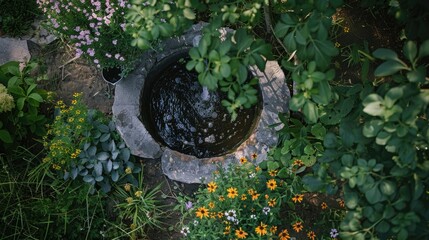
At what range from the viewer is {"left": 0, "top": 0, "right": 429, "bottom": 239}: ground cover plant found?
163 cm

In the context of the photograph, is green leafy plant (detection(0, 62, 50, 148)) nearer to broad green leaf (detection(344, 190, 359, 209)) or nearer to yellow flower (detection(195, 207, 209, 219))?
yellow flower (detection(195, 207, 209, 219))

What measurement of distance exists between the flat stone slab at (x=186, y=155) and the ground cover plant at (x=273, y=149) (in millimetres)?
86

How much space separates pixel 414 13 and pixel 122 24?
1767 millimetres

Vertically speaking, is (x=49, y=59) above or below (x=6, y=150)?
above

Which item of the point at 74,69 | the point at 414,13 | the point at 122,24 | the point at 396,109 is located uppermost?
the point at 414,13

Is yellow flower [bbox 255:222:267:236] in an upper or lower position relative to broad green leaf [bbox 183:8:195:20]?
lower

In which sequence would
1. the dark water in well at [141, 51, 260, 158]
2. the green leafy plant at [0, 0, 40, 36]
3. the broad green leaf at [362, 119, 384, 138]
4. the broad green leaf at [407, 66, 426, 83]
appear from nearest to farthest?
the broad green leaf at [407, 66, 426, 83], the broad green leaf at [362, 119, 384, 138], the dark water in well at [141, 51, 260, 158], the green leafy plant at [0, 0, 40, 36]

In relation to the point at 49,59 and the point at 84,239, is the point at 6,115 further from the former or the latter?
the point at 84,239

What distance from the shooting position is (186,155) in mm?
2945

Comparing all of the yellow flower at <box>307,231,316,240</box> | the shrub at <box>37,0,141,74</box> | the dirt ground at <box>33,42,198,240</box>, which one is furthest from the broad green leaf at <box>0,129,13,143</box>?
the yellow flower at <box>307,231,316,240</box>

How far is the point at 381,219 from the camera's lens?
1716 millimetres

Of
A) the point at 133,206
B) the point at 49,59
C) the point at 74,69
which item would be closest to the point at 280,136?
the point at 133,206

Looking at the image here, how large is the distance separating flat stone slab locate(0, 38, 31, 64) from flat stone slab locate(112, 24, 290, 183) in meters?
1.02

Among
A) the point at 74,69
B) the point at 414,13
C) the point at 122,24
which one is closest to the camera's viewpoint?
the point at 414,13
